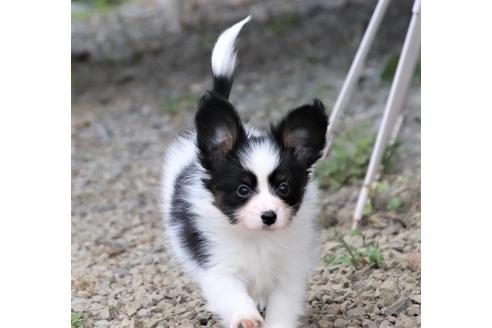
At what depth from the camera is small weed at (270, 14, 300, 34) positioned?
9.27 m

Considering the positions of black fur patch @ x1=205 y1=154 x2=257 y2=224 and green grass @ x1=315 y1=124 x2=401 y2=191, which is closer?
black fur patch @ x1=205 y1=154 x2=257 y2=224

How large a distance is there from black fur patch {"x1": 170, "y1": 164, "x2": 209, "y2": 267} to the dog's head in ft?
0.61

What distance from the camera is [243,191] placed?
3176 mm

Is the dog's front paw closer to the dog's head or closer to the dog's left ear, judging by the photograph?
the dog's head

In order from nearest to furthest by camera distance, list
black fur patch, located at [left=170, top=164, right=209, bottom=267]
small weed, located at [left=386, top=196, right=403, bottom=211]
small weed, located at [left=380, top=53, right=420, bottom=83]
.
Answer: black fur patch, located at [left=170, top=164, right=209, bottom=267] → small weed, located at [left=386, top=196, right=403, bottom=211] → small weed, located at [left=380, top=53, right=420, bottom=83]

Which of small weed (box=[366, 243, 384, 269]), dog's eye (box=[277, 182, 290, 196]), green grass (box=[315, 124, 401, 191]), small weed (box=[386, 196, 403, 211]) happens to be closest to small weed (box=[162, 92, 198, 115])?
green grass (box=[315, 124, 401, 191])

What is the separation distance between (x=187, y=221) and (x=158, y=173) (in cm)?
285

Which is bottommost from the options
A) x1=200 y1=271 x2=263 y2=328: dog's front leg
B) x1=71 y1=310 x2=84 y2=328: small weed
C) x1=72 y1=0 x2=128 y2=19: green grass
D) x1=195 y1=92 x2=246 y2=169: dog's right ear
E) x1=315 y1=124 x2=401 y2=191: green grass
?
x1=72 y1=0 x2=128 y2=19: green grass

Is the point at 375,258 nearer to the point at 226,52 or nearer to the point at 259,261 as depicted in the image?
the point at 259,261

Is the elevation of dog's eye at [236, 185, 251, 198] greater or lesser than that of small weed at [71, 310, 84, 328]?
greater

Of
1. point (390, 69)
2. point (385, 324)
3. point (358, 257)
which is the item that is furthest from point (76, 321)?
point (390, 69)

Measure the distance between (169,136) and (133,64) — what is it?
2.17m
